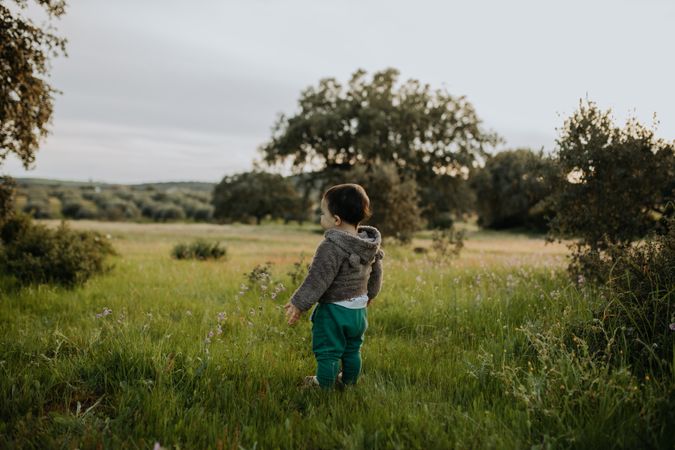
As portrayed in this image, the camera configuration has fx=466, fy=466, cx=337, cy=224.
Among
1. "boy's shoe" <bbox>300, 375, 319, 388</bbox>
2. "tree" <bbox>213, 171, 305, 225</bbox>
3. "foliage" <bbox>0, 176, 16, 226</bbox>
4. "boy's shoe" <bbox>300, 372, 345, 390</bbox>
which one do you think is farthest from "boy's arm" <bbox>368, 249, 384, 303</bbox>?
"tree" <bbox>213, 171, 305, 225</bbox>

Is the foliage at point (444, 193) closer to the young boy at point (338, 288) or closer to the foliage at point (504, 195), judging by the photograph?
the foliage at point (504, 195)

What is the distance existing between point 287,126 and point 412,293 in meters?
32.4

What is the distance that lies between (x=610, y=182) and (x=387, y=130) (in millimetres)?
29552

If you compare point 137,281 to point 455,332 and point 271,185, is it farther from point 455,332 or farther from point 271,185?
point 271,185

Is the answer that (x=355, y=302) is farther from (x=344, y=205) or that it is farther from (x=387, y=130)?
(x=387, y=130)

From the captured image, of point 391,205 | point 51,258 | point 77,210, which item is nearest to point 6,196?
point 51,258

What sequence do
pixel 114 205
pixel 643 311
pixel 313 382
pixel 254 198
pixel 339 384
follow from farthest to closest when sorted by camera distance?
pixel 254 198
pixel 114 205
pixel 339 384
pixel 313 382
pixel 643 311

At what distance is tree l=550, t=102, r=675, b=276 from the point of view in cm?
862

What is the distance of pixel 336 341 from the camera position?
4.18 meters

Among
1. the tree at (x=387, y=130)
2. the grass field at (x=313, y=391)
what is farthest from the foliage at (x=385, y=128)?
the grass field at (x=313, y=391)

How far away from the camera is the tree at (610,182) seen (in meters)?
8.62

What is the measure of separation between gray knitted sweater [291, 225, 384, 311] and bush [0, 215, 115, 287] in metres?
6.67

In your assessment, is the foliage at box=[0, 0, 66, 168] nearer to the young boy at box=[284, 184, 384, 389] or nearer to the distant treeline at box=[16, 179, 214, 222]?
the young boy at box=[284, 184, 384, 389]

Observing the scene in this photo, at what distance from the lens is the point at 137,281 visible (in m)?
9.69
